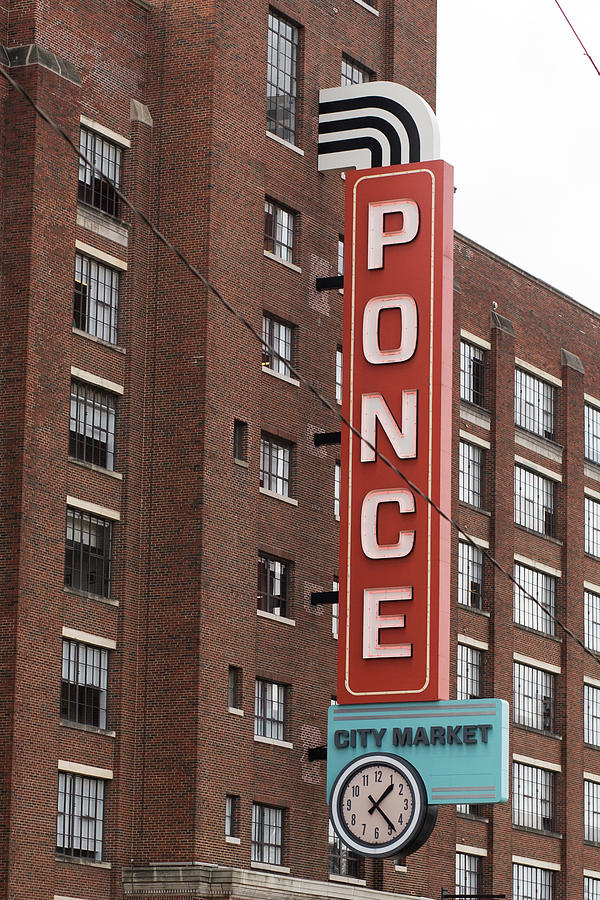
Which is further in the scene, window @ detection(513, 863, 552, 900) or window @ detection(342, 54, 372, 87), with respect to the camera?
window @ detection(513, 863, 552, 900)

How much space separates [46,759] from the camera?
1704 inches

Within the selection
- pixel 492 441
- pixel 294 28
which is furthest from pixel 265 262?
pixel 492 441

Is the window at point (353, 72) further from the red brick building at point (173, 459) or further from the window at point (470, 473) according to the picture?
the window at point (470, 473)

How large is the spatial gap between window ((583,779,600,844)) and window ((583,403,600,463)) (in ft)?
38.7

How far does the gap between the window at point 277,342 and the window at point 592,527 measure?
65.9 ft

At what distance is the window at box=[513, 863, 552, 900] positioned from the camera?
62.0 meters

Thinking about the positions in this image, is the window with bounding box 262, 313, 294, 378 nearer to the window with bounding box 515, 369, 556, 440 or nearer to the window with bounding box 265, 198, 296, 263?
the window with bounding box 265, 198, 296, 263

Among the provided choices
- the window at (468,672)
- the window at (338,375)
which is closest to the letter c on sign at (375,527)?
the window at (338,375)

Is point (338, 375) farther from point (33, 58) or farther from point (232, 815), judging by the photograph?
point (33, 58)

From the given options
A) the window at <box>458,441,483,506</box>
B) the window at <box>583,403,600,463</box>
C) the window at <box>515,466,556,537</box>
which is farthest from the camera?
the window at <box>583,403,600,463</box>

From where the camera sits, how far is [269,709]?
50.5m

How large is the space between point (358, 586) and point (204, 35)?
14.9 m

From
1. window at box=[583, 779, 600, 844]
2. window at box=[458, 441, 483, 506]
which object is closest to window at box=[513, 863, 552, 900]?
window at box=[583, 779, 600, 844]

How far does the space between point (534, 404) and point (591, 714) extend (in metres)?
11.0
